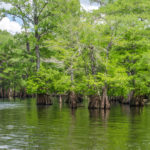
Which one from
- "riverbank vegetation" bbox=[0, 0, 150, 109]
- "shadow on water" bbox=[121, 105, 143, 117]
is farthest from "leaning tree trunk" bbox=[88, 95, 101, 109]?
"shadow on water" bbox=[121, 105, 143, 117]

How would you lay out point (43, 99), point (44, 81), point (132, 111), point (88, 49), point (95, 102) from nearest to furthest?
point (132, 111), point (88, 49), point (95, 102), point (44, 81), point (43, 99)

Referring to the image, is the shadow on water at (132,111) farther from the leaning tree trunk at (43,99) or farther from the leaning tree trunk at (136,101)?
the leaning tree trunk at (43,99)

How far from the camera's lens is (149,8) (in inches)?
1725

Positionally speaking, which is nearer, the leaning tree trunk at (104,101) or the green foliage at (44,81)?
the leaning tree trunk at (104,101)

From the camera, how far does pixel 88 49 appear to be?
105ft

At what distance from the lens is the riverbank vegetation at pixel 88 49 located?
33.3m

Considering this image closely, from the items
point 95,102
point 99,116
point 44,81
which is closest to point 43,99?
point 44,81

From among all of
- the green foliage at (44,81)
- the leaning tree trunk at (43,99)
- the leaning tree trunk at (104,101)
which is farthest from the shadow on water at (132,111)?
the leaning tree trunk at (43,99)

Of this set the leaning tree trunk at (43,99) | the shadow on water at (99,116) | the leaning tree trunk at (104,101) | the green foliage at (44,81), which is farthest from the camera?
the leaning tree trunk at (43,99)

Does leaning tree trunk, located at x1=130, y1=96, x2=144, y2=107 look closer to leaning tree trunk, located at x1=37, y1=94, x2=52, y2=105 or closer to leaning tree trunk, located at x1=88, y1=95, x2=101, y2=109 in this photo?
leaning tree trunk, located at x1=88, y1=95, x2=101, y2=109

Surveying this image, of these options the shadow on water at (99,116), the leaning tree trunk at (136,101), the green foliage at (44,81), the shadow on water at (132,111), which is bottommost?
the shadow on water at (132,111)

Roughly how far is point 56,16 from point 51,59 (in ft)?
25.9

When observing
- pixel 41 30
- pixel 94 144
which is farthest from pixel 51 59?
pixel 94 144

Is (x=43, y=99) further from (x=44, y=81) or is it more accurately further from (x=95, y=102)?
(x=95, y=102)
